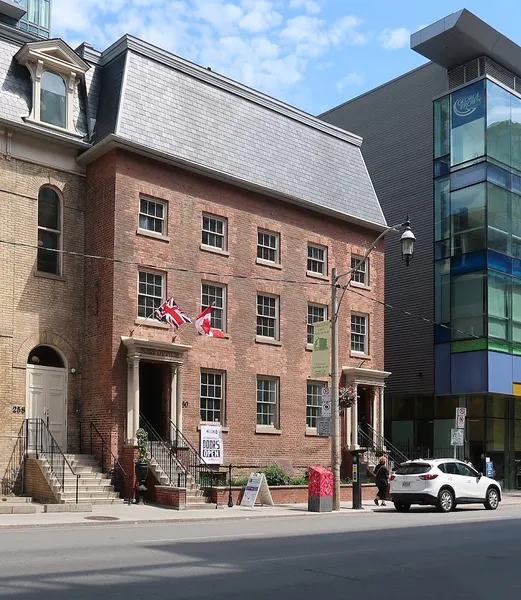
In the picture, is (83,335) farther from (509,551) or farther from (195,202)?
(509,551)

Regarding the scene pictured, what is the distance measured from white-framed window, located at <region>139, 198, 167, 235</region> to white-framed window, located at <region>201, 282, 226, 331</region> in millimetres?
2521

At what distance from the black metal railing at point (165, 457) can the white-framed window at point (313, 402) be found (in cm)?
705

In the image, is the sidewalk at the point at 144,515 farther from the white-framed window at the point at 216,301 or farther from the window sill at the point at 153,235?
the window sill at the point at 153,235

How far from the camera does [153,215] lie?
27.9 meters

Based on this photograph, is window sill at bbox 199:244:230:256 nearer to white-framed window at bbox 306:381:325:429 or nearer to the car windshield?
white-framed window at bbox 306:381:325:429

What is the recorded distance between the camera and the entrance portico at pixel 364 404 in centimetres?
3247

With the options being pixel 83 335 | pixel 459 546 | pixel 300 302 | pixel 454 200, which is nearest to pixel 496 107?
pixel 454 200

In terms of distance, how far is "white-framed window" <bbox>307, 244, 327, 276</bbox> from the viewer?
A: 108 feet

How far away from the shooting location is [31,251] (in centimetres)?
2620

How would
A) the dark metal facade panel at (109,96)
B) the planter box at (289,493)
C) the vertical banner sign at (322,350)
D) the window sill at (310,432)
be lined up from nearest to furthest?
the planter box at (289,493)
the vertical banner sign at (322,350)
the dark metal facade panel at (109,96)
the window sill at (310,432)

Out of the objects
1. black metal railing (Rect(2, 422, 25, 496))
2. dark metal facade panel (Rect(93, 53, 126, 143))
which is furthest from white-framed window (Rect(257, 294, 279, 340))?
black metal railing (Rect(2, 422, 25, 496))

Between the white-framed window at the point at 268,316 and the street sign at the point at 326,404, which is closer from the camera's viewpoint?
the street sign at the point at 326,404

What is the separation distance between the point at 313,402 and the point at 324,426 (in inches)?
297

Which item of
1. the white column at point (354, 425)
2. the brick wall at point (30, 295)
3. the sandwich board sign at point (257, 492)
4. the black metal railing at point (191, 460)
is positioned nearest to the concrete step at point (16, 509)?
the brick wall at point (30, 295)
